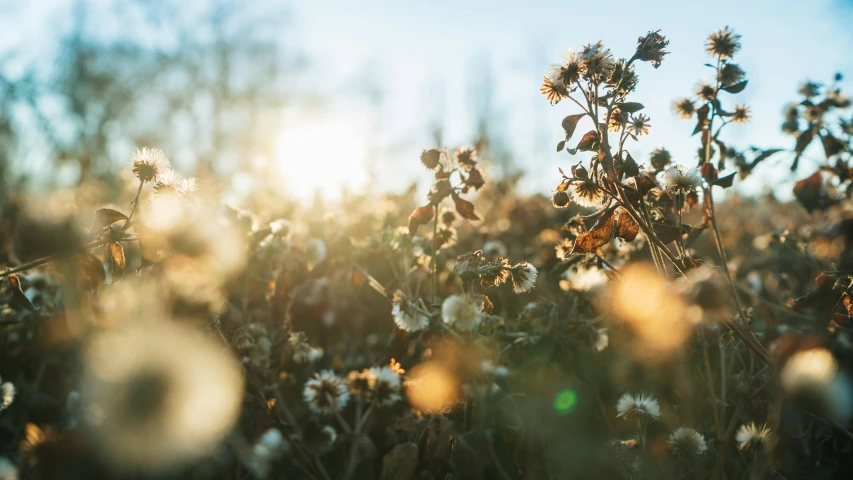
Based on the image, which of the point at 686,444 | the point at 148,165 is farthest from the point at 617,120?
the point at 148,165

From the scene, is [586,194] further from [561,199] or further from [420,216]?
[420,216]

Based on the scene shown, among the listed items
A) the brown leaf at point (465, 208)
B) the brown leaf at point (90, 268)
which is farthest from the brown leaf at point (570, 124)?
the brown leaf at point (90, 268)

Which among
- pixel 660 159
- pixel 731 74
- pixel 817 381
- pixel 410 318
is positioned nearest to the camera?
pixel 817 381

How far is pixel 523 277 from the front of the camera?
4.69 feet

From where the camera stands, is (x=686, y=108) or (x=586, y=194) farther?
(x=686, y=108)

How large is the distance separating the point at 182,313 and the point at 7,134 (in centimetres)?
1052

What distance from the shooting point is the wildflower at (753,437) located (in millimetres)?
1472

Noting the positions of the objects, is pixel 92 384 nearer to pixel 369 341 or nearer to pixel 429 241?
pixel 369 341

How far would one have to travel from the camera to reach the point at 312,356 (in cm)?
187

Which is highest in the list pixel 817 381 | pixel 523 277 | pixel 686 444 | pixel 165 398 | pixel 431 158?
pixel 431 158

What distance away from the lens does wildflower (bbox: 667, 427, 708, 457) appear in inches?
58.2

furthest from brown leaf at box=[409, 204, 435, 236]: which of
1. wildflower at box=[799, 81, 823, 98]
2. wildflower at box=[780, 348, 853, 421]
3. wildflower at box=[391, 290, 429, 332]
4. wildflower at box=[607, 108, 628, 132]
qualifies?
wildflower at box=[799, 81, 823, 98]

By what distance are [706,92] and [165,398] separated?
2.00 meters

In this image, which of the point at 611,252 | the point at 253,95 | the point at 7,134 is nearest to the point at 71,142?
the point at 7,134
